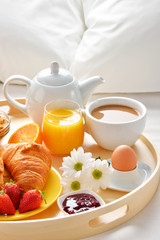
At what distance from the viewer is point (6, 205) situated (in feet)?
3.29

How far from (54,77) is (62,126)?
0.64 ft

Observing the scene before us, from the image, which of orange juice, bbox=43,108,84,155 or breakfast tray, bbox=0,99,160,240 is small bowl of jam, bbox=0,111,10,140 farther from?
breakfast tray, bbox=0,99,160,240

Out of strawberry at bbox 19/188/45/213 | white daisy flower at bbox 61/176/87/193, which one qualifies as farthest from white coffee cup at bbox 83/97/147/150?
strawberry at bbox 19/188/45/213

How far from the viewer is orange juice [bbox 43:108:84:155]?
50.2 inches

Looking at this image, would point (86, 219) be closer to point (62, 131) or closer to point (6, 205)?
point (6, 205)

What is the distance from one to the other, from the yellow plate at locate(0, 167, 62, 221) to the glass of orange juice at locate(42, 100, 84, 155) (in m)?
0.11

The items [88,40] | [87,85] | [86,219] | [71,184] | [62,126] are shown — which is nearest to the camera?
[86,219]

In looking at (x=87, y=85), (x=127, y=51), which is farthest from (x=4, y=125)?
(x=127, y=51)

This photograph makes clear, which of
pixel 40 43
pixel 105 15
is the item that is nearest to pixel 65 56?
pixel 40 43

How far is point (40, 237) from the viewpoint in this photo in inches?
38.4

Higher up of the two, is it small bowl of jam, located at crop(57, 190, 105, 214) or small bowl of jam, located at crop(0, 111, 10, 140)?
small bowl of jam, located at crop(0, 111, 10, 140)

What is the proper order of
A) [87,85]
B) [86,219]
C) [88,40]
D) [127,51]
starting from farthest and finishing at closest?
[88,40], [127,51], [87,85], [86,219]

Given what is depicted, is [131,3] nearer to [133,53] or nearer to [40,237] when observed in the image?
[133,53]

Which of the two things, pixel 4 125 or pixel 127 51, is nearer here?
pixel 4 125
